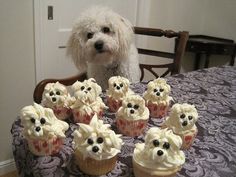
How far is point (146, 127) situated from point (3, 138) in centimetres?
128

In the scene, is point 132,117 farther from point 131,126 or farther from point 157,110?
point 157,110

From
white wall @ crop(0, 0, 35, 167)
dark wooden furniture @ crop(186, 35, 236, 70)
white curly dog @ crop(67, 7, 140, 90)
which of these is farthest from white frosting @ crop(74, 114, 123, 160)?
dark wooden furniture @ crop(186, 35, 236, 70)

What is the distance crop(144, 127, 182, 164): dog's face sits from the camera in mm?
530

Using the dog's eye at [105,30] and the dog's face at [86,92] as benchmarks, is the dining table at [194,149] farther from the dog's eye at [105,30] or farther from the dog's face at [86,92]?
the dog's eye at [105,30]

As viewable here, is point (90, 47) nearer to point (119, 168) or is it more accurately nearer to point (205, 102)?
point (205, 102)

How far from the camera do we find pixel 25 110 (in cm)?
61

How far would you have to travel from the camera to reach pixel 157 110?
2.68 feet

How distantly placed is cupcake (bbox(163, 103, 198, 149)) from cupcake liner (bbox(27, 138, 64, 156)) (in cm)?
27

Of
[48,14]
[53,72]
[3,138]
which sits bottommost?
[3,138]

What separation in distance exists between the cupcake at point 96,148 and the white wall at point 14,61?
1.20 meters

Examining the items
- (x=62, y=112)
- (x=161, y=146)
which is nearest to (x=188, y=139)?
(x=161, y=146)

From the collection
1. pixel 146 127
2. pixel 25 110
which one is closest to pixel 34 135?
pixel 25 110

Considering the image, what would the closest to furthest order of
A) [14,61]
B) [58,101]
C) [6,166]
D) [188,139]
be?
[188,139] < [58,101] < [14,61] < [6,166]

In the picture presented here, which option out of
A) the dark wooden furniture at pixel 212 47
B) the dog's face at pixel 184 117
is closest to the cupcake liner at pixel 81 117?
the dog's face at pixel 184 117
